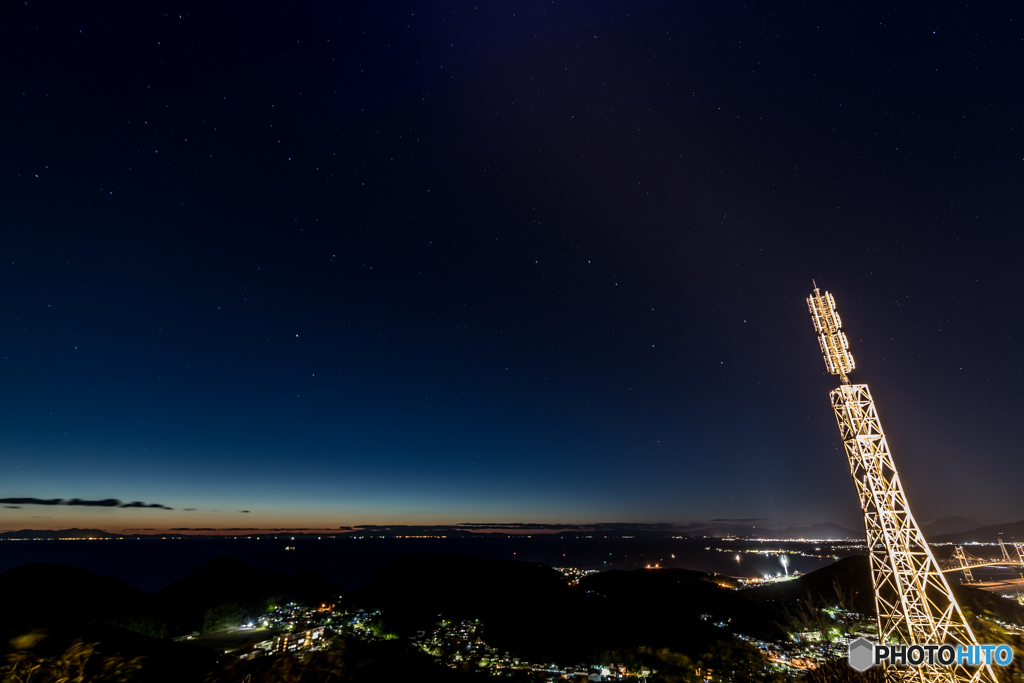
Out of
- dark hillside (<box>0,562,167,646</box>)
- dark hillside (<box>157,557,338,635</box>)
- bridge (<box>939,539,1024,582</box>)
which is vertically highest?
dark hillside (<box>0,562,167,646</box>)

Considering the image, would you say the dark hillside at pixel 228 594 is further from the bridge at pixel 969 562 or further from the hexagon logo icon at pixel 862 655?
the bridge at pixel 969 562

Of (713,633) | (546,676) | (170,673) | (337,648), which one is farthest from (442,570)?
(170,673)

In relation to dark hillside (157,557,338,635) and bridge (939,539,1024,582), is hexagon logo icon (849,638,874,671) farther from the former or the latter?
bridge (939,539,1024,582)

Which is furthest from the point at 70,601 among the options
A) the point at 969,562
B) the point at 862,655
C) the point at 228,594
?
the point at 969,562

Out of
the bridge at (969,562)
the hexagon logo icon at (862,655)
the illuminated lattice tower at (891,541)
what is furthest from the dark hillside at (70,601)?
the bridge at (969,562)
